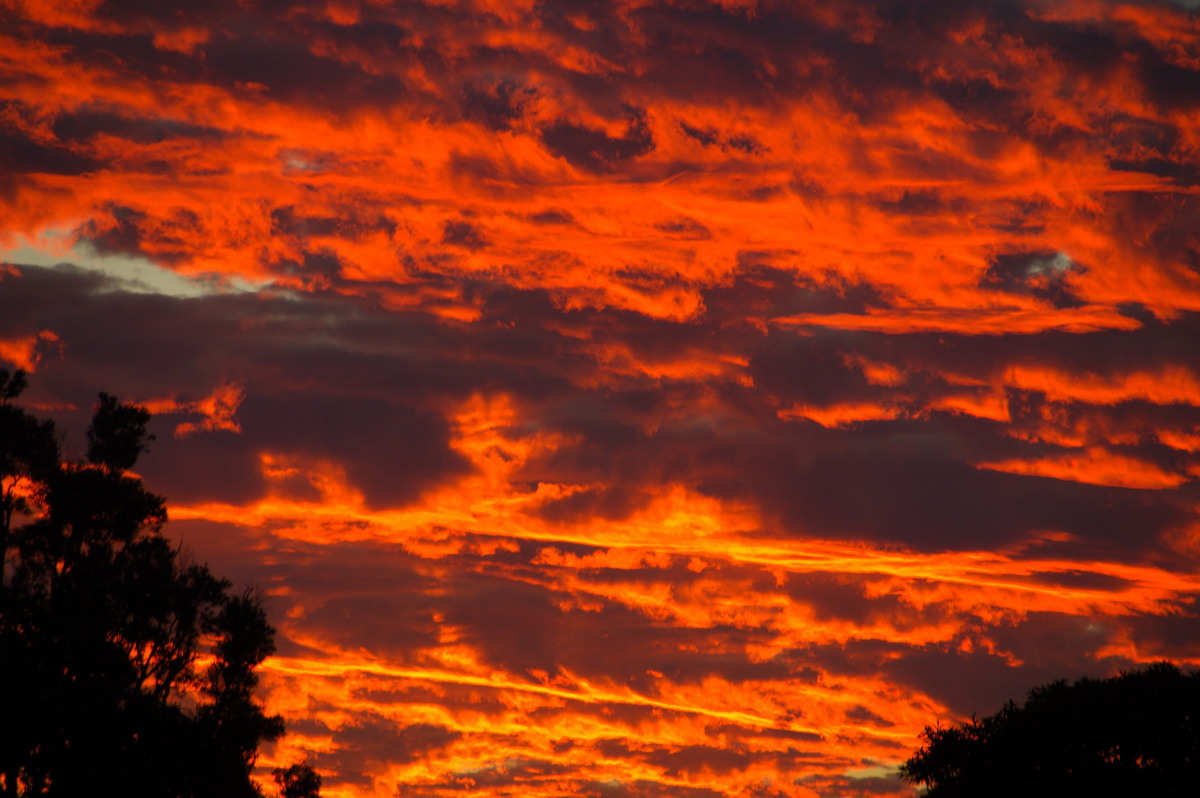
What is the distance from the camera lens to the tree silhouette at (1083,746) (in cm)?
4841

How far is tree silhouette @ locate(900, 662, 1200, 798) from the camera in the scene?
4841 centimetres

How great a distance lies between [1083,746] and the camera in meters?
50.9

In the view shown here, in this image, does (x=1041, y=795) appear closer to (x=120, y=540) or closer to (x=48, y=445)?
(x=120, y=540)

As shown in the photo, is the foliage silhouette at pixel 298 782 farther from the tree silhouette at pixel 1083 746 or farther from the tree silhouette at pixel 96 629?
the tree silhouette at pixel 1083 746

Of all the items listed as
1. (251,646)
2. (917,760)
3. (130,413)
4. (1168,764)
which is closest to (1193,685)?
(1168,764)

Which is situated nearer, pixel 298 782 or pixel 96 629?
pixel 96 629

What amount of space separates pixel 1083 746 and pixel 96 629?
145ft

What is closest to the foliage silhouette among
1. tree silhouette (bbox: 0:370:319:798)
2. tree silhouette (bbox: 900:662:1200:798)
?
tree silhouette (bbox: 0:370:319:798)

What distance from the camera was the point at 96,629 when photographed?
165ft

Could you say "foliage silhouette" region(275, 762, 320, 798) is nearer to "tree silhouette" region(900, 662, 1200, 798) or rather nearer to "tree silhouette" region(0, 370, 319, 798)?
"tree silhouette" region(0, 370, 319, 798)

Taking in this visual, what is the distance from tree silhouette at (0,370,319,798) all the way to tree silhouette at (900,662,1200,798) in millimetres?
36371

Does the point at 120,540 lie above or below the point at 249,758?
above

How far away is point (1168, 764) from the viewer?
1895 inches

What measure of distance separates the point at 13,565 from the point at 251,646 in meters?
15.5
